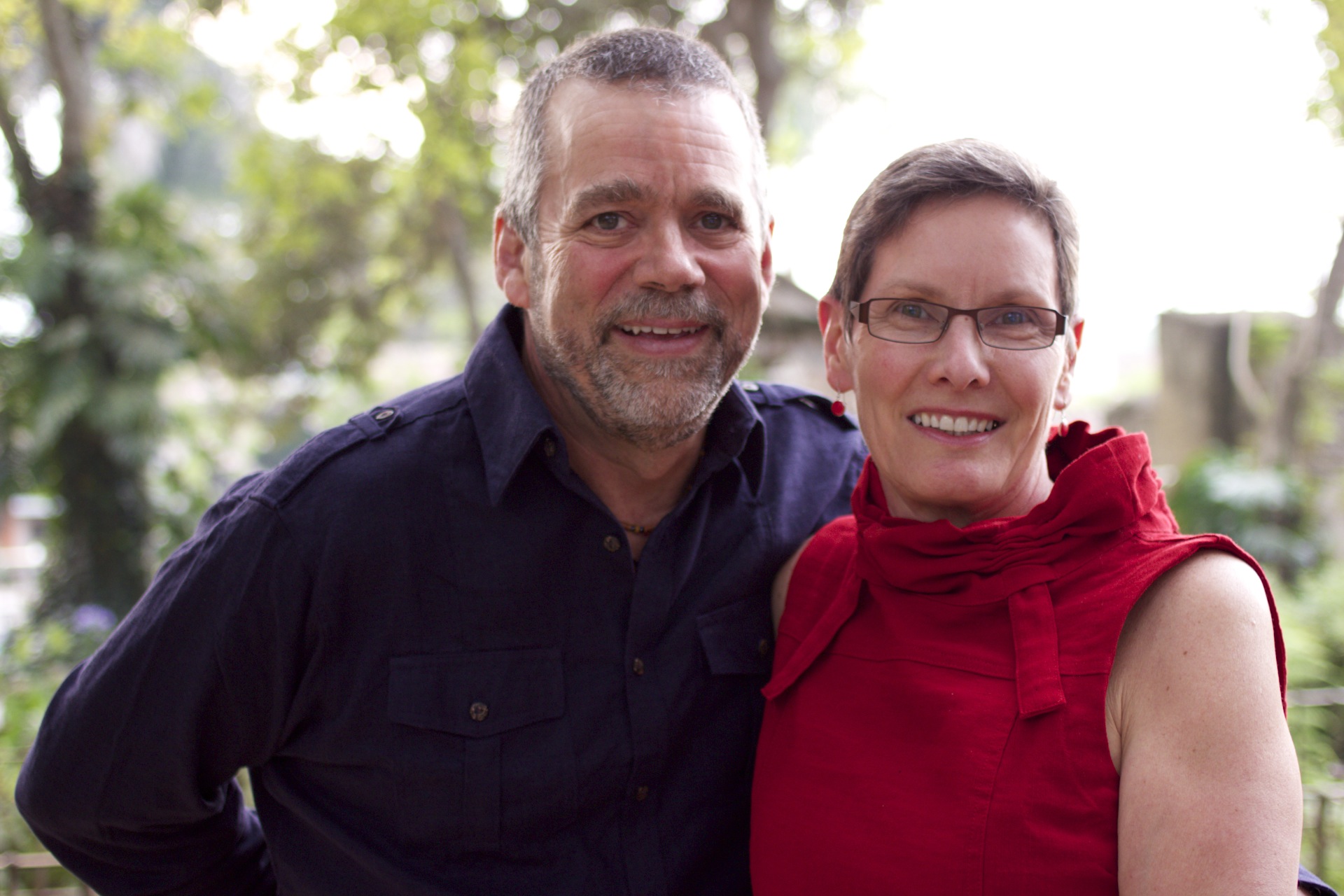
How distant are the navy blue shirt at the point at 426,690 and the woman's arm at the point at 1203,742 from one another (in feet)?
2.70

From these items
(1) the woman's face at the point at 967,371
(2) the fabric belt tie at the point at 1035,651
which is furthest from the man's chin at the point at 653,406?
(2) the fabric belt tie at the point at 1035,651

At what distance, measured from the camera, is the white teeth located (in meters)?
1.61

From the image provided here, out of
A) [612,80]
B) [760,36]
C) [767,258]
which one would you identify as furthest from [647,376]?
[760,36]

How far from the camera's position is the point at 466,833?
1.79m

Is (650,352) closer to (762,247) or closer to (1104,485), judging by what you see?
(762,247)

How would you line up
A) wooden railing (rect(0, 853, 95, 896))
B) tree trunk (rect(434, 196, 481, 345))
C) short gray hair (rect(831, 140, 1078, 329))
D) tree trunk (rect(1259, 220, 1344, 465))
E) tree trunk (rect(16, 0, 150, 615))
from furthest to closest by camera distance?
tree trunk (rect(434, 196, 481, 345)) → tree trunk (rect(1259, 220, 1344, 465)) → tree trunk (rect(16, 0, 150, 615)) → wooden railing (rect(0, 853, 95, 896)) → short gray hair (rect(831, 140, 1078, 329))

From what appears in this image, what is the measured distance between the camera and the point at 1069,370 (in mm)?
1676

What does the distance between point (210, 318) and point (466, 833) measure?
21.8ft

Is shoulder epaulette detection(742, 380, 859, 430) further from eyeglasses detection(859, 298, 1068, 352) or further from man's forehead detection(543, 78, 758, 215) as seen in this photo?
eyeglasses detection(859, 298, 1068, 352)

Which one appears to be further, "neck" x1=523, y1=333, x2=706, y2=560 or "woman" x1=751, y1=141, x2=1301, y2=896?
"neck" x1=523, y1=333, x2=706, y2=560

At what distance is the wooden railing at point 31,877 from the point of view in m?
3.36

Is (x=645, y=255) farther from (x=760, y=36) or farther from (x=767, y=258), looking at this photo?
(x=760, y=36)

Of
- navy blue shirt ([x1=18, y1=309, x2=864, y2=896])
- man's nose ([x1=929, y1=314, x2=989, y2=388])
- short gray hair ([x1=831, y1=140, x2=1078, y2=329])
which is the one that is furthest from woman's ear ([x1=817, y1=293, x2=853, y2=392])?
navy blue shirt ([x1=18, y1=309, x2=864, y2=896])

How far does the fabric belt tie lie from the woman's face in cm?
22
